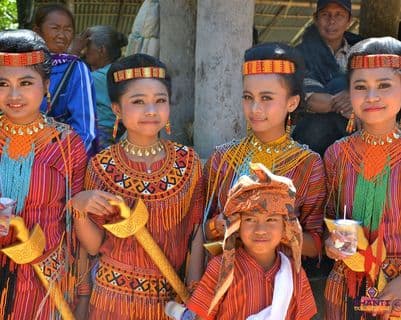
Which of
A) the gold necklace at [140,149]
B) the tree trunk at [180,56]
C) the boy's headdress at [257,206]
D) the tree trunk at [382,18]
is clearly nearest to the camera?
the boy's headdress at [257,206]

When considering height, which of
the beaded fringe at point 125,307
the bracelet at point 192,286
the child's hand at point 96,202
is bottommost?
the beaded fringe at point 125,307

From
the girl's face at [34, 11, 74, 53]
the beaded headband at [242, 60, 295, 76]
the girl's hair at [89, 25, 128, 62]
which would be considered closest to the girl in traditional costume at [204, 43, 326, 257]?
the beaded headband at [242, 60, 295, 76]

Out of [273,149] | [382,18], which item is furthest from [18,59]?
[382,18]

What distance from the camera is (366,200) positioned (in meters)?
3.05

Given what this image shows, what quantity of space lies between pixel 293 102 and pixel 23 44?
1.27m

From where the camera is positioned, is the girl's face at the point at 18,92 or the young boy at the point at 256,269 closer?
the young boy at the point at 256,269

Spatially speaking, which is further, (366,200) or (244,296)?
(366,200)

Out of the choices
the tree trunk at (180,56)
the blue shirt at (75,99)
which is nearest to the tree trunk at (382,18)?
the tree trunk at (180,56)

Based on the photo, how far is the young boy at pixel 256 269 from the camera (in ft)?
9.00

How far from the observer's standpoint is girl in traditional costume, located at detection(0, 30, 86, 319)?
303 cm

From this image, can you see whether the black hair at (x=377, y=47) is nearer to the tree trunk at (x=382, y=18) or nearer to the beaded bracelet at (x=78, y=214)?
the beaded bracelet at (x=78, y=214)

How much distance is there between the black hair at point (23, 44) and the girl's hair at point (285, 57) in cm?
94

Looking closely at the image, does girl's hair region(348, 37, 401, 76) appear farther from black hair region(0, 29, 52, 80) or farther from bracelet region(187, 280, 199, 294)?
black hair region(0, 29, 52, 80)

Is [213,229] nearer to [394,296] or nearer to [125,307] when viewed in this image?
[125,307]
